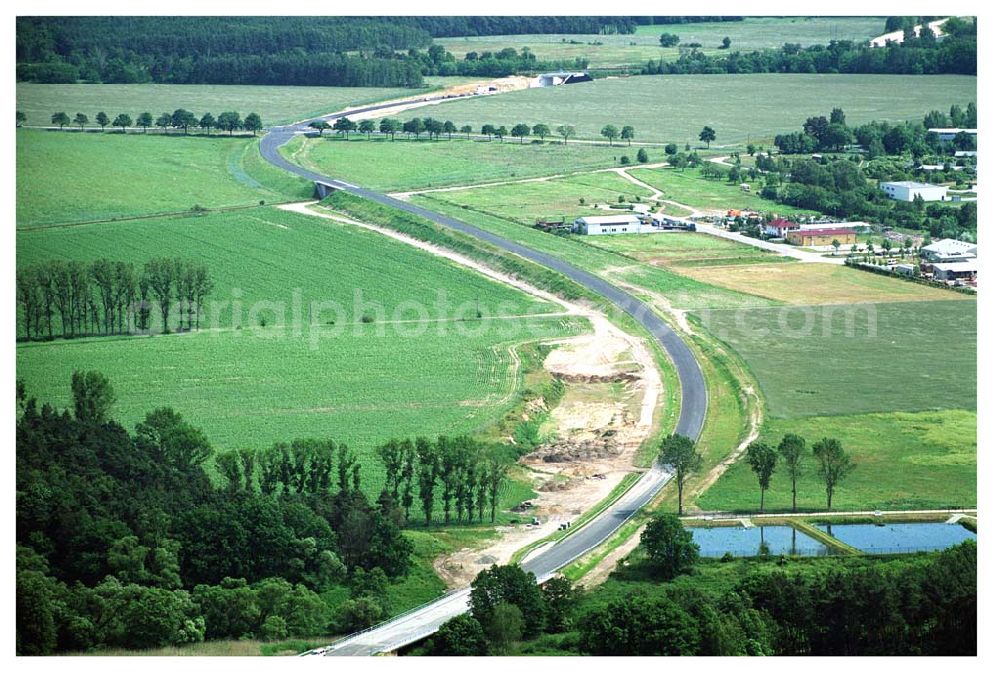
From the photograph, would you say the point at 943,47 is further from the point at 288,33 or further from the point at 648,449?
the point at 648,449

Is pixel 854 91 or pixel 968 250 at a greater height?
pixel 854 91

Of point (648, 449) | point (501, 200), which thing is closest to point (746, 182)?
point (501, 200)

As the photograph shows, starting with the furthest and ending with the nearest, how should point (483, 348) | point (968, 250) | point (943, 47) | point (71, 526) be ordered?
point (943, 47) → point (968, 250) → point (483, 348) → point (71, 526)

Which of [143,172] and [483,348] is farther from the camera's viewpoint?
[143,172]

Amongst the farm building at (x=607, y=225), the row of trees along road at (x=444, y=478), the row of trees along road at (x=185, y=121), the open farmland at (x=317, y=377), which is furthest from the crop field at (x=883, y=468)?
the row of trees along road at (x=185, y=121)

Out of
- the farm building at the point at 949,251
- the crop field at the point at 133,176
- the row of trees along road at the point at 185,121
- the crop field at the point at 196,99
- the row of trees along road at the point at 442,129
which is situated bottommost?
the farm building at the point at 949,251

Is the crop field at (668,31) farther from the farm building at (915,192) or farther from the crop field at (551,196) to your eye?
the farm building at (915,192)

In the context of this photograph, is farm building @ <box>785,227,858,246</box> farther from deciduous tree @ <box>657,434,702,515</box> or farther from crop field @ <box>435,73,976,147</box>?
deciduous tree @ <box>657,434,702,515</box>
